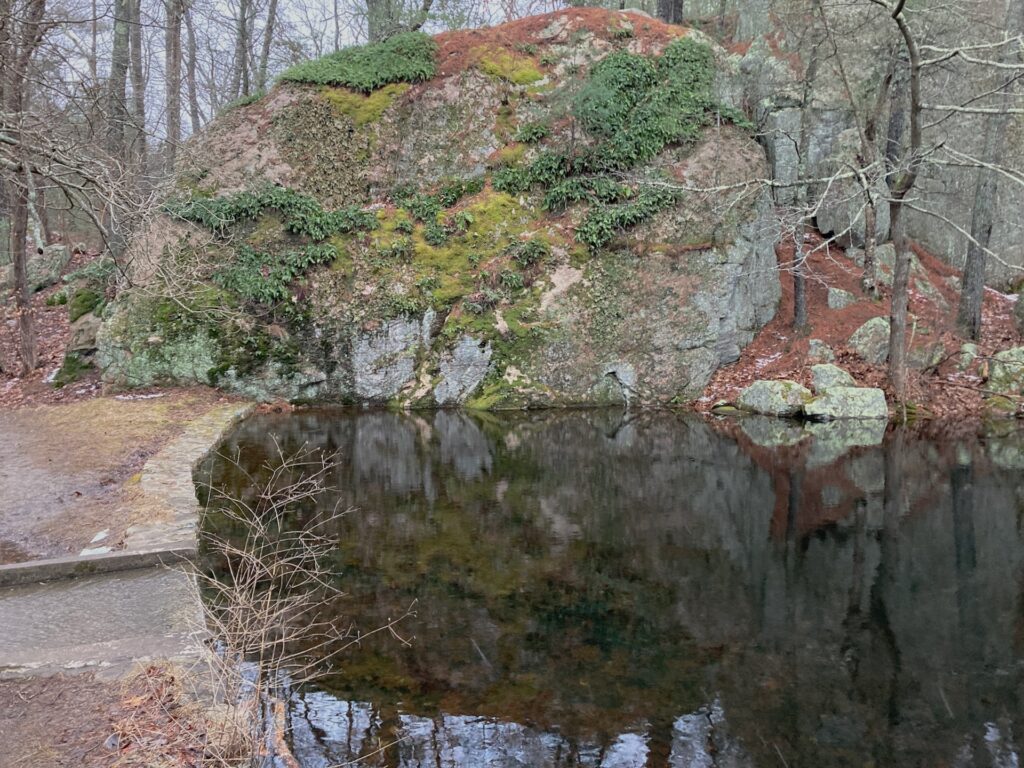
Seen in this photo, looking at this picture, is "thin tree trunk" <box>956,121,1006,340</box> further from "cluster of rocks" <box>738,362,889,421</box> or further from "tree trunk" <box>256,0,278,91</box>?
"tree trunk" <box>256,0,278,91</box>

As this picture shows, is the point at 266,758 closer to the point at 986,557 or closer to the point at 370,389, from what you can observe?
the point at 986,557

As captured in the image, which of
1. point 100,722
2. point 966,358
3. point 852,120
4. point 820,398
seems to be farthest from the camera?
point 852,120

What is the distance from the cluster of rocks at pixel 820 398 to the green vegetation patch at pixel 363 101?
1124cm

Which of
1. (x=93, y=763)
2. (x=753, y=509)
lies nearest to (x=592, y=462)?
(x=753, y=509)

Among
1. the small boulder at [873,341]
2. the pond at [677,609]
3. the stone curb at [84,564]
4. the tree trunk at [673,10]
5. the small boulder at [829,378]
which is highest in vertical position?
the tree trunk at [673,10]

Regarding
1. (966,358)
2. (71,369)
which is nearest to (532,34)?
(966,358)

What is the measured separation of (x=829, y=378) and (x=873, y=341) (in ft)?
5.70

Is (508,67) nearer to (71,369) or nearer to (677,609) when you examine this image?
(71,369)

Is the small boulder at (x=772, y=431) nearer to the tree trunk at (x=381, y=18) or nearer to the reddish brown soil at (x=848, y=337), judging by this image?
the reddish brown soil at (x=848, y=337)

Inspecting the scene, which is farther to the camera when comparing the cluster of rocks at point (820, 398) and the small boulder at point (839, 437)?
the cluster of rocks at point (820, 398)

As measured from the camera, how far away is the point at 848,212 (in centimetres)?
1908

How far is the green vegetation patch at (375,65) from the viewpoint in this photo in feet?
59.4

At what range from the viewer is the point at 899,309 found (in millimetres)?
14312

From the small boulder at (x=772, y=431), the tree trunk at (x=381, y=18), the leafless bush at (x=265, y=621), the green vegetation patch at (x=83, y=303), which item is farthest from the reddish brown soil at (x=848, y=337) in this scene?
the green vegetation patch at (x=83, y=303)
